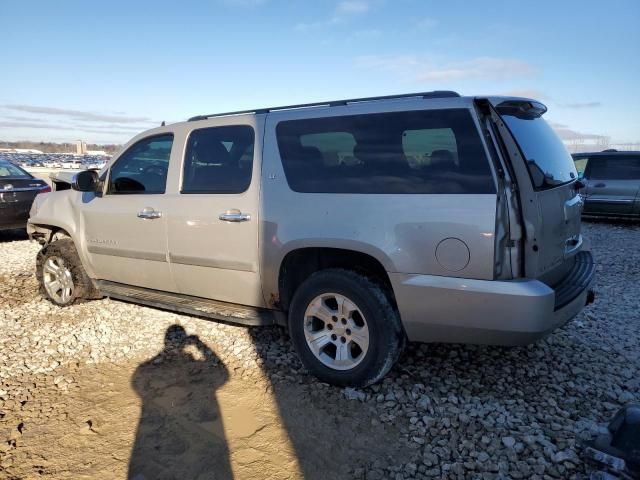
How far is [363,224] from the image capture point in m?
2.91

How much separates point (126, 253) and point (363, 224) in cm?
247

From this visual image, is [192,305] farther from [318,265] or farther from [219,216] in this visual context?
[318,265]

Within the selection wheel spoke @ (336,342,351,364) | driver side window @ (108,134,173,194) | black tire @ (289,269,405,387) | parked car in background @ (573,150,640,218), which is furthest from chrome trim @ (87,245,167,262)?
parked car in background @ (573,150,640,218)

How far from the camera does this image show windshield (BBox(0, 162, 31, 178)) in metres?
8.68

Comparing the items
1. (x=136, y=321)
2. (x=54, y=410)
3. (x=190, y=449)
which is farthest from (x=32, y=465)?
(x=136, y=321)

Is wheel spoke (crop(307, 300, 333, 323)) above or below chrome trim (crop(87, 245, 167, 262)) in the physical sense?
below

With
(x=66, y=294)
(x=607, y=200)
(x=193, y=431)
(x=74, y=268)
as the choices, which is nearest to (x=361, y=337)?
(x=193, y=431)

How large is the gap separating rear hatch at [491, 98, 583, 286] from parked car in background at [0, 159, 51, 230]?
8.52m

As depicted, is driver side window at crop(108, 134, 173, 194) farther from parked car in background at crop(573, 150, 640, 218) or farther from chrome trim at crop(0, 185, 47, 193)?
parked car in background at crop(573, 150, 640, 218)

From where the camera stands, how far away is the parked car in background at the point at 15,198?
805 cm

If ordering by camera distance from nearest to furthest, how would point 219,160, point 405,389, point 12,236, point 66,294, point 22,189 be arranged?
1. point 405,389
2. point 219,160
3. point 66,294
4. point 22,189
5. point 12,236

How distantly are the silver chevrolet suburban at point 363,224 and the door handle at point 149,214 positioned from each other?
0.05ft

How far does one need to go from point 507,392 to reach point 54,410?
3064 mm

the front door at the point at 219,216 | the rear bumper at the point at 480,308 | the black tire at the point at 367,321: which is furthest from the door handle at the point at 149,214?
the rear bumper at the point at 480,308
